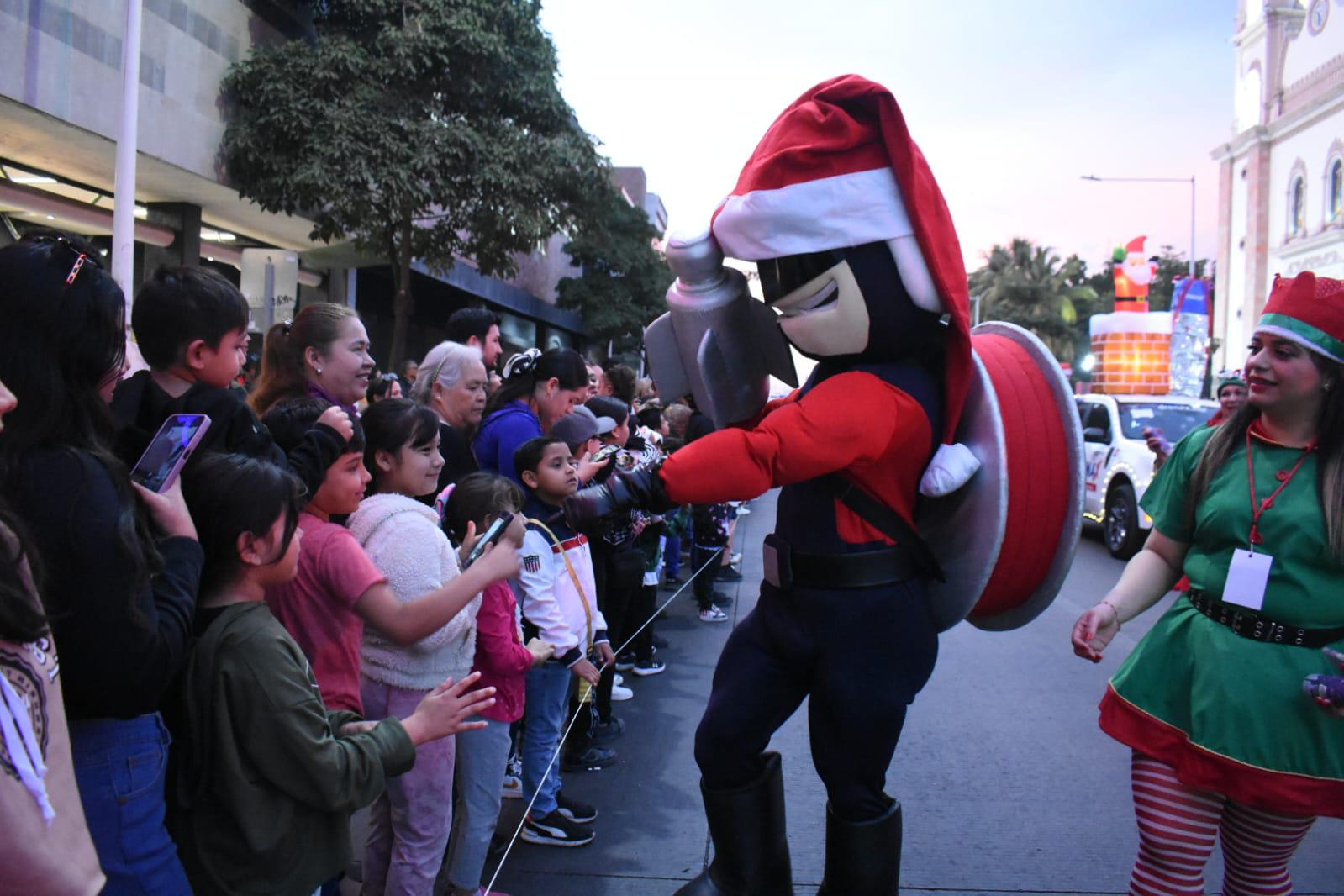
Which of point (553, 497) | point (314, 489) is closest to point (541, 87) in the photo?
point (553, 497)

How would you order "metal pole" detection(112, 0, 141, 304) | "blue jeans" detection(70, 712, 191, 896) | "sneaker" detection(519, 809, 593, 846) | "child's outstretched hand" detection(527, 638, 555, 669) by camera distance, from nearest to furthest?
"blue jeans" detection(70, 712, 191, 896)
"child's outstretched hand" detection(527, 638, 555, 669)
"sneaker" detection(519, 809, 593, 846)
"metal pole" detection(112, 0, 141, 304)

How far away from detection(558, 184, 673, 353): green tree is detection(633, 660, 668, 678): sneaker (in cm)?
2175

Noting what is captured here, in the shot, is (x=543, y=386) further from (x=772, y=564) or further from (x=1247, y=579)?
(x=1247, y=579)

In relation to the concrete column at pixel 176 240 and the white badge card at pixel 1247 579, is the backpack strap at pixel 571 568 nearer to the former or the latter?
the white badge card at pixel 1247 579

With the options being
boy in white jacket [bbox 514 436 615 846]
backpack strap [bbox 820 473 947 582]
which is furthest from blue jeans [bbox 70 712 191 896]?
boy in white jacket [bbox 514 436 615 846]

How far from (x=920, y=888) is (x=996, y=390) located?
1.71 metres

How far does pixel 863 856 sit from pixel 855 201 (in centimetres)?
158

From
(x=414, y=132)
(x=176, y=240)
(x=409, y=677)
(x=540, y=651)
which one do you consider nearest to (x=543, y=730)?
(x=540, y=651)

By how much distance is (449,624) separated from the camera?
2.81m

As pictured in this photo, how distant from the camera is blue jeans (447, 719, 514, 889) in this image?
118 inches

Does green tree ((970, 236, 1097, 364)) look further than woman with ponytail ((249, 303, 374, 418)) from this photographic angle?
Yes

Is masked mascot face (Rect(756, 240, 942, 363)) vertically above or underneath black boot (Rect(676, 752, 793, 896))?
above

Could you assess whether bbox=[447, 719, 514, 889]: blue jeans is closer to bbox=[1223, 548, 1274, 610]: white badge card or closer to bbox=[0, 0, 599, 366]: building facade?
bbox=[1223, 548, 1274, 610]: white badge card

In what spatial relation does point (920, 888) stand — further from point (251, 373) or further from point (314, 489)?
point (251, 373)
